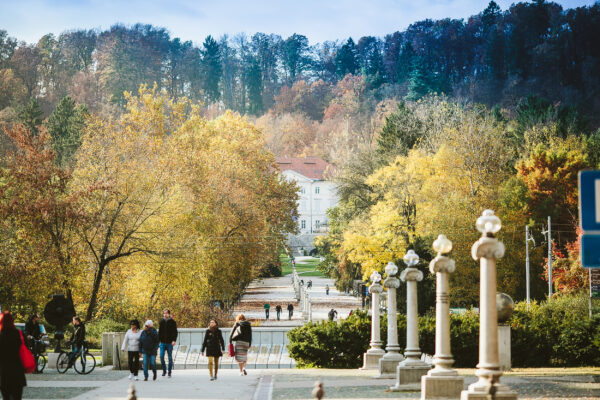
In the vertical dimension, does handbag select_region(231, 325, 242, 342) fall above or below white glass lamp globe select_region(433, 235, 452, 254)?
below

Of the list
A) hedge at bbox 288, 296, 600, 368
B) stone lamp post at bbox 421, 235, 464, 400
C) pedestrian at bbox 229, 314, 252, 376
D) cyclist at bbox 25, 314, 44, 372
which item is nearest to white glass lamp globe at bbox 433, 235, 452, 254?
stone lamp post at bbox 421, 235, 464, 400

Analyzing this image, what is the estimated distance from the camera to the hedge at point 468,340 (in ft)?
86.9

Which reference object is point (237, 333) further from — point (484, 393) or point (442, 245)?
point (484, 393)

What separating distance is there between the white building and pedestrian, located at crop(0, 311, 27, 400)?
131 m

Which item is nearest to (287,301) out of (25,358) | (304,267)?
(304,267)

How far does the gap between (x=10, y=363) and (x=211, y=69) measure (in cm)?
17318

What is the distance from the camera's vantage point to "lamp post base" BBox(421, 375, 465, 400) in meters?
15.4

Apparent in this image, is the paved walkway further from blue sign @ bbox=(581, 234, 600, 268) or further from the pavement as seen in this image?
blue sign @ bbox=(581, 234, 600, 268)

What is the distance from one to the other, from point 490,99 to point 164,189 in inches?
3743

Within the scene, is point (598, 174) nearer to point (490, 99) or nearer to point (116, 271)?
point (116, 271)

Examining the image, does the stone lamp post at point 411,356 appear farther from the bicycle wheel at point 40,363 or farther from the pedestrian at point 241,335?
the bicycle wheel at point 40,363

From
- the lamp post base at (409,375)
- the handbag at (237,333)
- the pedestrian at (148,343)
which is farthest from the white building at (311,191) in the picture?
the lamp post base at (409,375)

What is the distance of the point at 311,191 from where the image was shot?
490 ft

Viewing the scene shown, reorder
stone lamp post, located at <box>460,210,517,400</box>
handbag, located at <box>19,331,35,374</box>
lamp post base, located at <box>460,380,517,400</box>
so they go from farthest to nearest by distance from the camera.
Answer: handbag, located at <box>19,331,35,374</box> < stone lamp post, located at <box>460,210,517,400</box> < lamp post base, located at <box>460,380,517,400</box>
